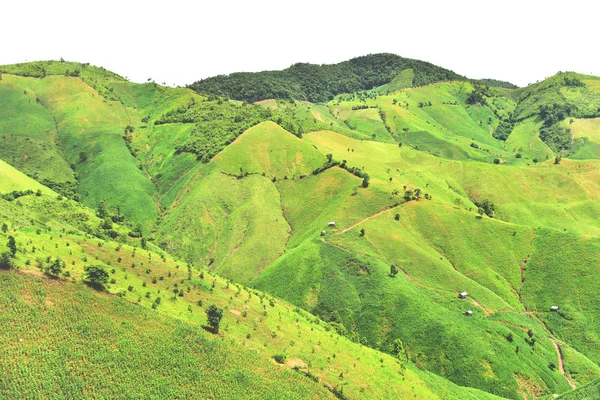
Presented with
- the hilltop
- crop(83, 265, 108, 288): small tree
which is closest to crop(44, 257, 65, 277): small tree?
the hilltop

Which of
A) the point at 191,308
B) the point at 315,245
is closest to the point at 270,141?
the point at 315,245

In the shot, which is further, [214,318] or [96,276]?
[214,318]

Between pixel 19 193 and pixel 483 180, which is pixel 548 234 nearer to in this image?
pixel 483 180

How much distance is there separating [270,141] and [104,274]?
13605 cm

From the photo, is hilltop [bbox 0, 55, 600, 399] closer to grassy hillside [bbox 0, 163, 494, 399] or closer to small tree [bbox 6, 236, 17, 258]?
grassy hillside [bbox 0, 163, 494, 399]

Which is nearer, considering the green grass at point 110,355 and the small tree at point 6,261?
the green grass at point 110,355

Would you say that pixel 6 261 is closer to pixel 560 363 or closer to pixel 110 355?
pixel 110 355

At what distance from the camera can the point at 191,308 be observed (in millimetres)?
69938

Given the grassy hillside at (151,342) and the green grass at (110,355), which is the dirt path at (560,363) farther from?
the green grass at (110,355)

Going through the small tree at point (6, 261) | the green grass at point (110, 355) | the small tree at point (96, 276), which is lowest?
the green grass at point (110, 355)

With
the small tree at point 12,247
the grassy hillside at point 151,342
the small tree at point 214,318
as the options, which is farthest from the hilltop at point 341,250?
the small tree at point 214,318

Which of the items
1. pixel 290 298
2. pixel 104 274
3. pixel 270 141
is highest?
pixel 270 141

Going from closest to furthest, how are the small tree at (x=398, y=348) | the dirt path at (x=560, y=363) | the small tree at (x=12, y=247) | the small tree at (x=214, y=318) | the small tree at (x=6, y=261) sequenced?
the small tree at (x=6, y=261)
the small tree at (x=12, y=247)
the small tree at (x=214, y=318)
the small tree at (x=398, y=348)
the dirt path at (x=560, y=363)

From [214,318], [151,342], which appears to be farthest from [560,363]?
[151,342]
